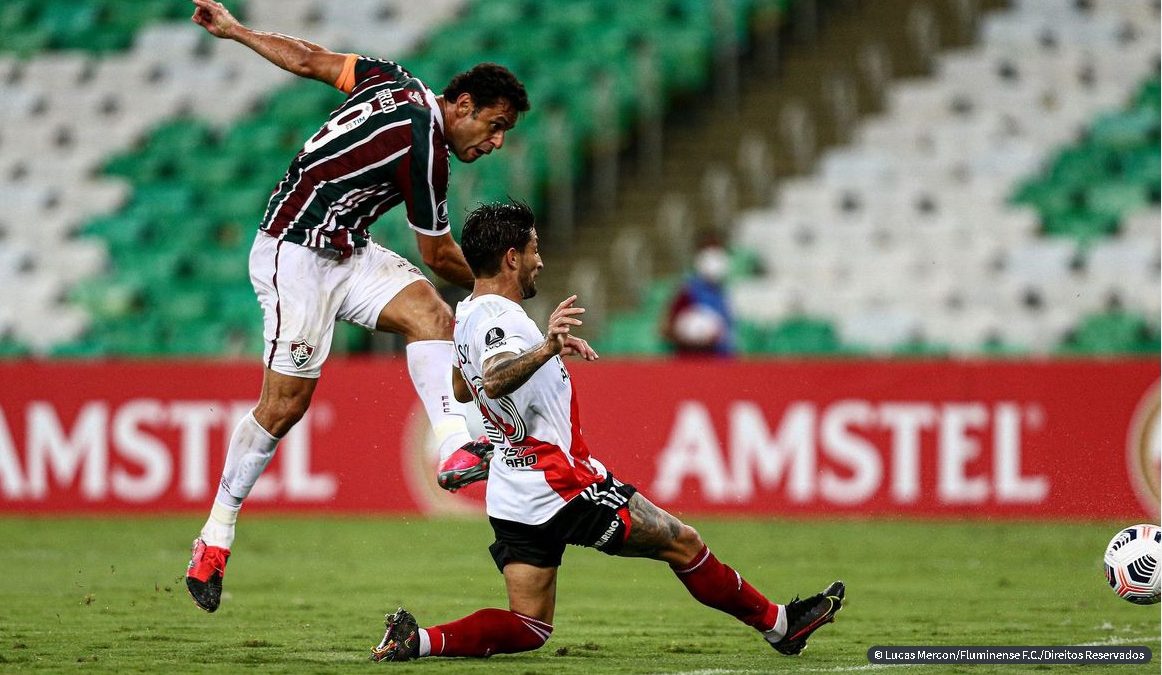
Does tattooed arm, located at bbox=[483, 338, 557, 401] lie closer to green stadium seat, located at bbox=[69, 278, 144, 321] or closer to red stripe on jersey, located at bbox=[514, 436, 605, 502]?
red stripe on jersey, located at bbox=[514, 436, 605, 502]

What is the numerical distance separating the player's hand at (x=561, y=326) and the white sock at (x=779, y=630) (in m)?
1.66

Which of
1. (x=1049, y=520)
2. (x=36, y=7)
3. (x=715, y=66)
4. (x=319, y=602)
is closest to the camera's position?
(x=319, y=602)

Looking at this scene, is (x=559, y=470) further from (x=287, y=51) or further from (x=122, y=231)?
(x=122, y=231)

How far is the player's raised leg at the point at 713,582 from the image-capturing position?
277 inches

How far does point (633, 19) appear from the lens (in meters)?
18.5

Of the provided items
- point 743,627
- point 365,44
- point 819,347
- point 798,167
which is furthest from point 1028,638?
point 365,44

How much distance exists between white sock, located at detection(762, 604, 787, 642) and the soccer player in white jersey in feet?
1.04

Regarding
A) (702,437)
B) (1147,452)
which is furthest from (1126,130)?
(702,437)

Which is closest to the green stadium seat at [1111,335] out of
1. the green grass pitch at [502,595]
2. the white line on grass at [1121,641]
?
the green grass pitch at [502,595]

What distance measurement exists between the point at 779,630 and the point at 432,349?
6.51 feet

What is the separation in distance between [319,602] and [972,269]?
8.62 m

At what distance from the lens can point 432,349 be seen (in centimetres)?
786

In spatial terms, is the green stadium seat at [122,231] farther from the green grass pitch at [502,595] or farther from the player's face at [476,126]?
the player's face at [476,126]

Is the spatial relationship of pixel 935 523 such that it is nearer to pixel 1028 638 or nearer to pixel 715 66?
pixel 1028 638
